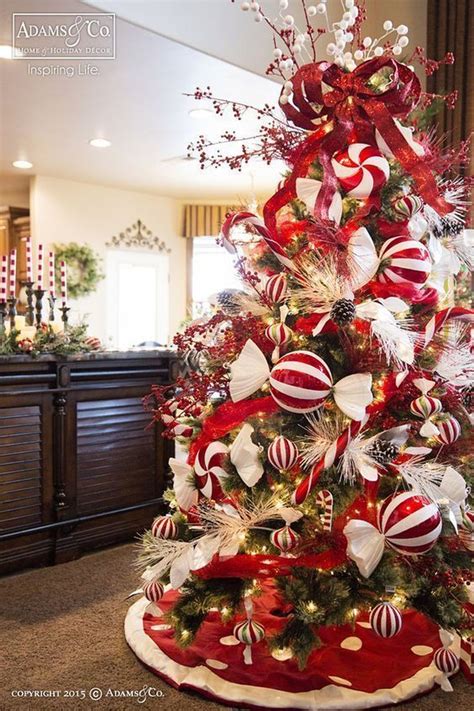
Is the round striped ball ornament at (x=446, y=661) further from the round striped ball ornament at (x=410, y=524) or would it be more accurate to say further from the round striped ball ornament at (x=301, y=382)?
Answer: the round striped ball ornament at (x=301, y=382)

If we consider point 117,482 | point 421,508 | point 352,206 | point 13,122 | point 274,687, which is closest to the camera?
point 421,508

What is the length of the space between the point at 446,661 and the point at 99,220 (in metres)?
6.29

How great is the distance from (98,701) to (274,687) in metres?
0.47

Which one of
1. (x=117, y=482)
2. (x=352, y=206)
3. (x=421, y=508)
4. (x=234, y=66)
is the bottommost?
(x=117, y=482)

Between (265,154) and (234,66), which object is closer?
(265,154)

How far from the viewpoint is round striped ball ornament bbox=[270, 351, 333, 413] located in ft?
4.85

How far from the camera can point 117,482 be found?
300cm

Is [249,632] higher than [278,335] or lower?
lower

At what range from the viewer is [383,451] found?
1.58 m

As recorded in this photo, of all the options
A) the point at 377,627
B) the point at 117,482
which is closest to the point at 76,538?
the point at 117,482

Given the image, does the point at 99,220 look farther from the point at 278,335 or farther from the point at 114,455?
the point at 278,335

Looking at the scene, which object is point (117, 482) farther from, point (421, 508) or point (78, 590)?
point (421, 508)

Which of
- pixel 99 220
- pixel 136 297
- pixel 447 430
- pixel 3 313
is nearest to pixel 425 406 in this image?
pixel 447 430

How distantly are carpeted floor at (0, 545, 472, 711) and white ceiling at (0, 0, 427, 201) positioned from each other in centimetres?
170
